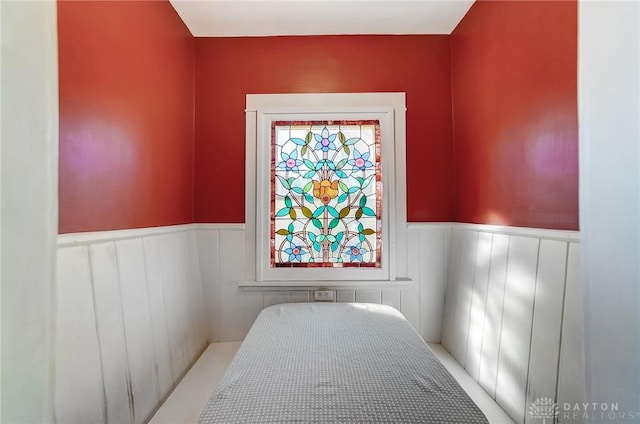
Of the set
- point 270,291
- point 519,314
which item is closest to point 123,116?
point 270,291

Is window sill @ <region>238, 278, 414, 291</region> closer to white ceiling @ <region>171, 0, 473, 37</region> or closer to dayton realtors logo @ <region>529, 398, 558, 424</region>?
dayton realtors logo @ <region>529, 398, 558, 424</region>

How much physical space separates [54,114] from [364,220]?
1592mm

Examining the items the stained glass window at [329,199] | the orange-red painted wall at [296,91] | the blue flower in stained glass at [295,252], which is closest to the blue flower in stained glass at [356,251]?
the stained glass window at [329,199]

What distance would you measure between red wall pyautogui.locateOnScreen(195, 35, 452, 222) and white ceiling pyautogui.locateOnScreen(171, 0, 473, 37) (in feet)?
0.19

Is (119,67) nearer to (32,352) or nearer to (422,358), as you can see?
(32,352)

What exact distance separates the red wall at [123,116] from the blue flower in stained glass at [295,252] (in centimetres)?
62

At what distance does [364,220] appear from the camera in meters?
1.86

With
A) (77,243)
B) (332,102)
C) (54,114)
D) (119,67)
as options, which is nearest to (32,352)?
(54,114)

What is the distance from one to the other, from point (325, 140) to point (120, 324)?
54.4 inches

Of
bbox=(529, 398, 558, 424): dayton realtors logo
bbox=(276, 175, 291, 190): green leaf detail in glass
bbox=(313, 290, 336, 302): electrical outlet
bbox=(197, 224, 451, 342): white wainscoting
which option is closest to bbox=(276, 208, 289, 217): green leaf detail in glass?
bbox=(276, 175, 291, 190): green leaf detail in glass

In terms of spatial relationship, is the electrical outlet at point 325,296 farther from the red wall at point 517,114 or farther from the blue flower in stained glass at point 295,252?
the red wall at point 517,114

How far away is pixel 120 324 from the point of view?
1.07m

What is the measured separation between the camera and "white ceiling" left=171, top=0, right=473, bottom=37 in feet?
5.24

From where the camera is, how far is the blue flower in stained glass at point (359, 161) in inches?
73.1
